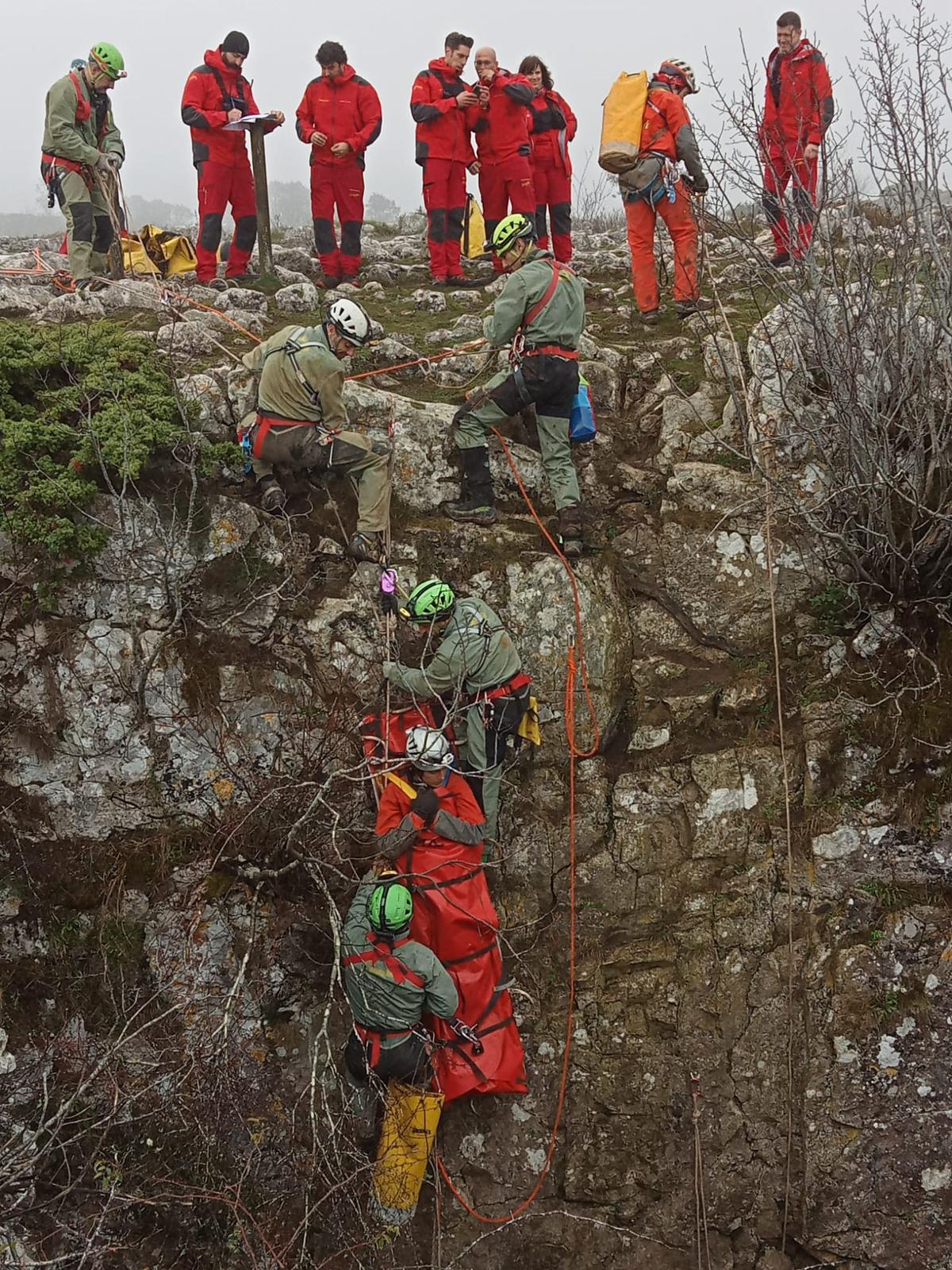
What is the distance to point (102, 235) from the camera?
921 centimetres

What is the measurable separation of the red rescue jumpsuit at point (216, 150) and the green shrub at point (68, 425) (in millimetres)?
2999

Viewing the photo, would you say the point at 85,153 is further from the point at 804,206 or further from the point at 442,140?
the point at 804,206

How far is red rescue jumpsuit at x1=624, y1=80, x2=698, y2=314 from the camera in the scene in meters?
8.12

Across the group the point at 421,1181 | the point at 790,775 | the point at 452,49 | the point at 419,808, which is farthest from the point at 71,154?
the point at 421,1181

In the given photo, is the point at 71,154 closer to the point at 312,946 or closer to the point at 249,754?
the point at 249,754

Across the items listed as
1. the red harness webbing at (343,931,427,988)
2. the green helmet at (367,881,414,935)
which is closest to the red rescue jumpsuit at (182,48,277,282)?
the green helmet at (367,881,414,935)

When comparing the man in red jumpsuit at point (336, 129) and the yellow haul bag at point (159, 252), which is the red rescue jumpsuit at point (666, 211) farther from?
the yellow haul bag at point (159, 252)

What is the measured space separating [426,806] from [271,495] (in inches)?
100

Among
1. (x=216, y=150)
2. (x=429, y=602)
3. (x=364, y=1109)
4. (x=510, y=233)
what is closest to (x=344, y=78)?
(x=216, y=150)

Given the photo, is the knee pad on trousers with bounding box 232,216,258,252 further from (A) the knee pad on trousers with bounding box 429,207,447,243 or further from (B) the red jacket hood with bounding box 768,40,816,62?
(B) the red jacket hood with bounding box 768,40,816,62

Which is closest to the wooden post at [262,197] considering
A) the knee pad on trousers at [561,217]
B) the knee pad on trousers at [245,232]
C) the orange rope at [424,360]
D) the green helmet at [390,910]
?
the knee pad on trousers at [245,232]

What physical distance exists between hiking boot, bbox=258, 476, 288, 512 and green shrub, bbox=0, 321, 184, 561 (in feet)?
2.25

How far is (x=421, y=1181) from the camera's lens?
576 centimetres

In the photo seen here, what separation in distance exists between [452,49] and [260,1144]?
31.1ft
